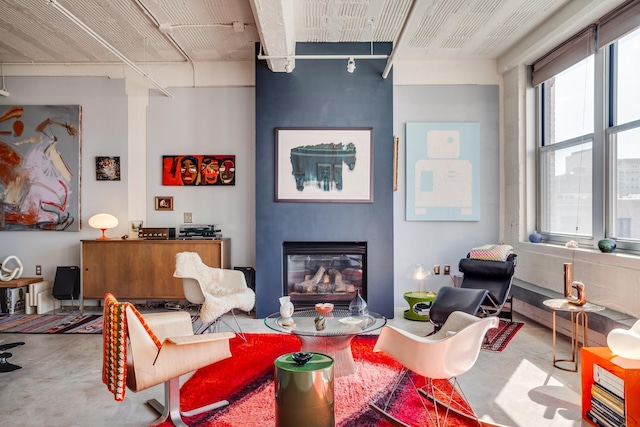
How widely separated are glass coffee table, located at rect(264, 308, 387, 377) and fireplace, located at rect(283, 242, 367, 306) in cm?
184

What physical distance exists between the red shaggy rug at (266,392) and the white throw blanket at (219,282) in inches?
19.8

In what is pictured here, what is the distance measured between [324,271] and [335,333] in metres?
2.34

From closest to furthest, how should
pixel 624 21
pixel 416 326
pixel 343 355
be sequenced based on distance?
pixel 343 355
pixel 624 21
pixel 416 326

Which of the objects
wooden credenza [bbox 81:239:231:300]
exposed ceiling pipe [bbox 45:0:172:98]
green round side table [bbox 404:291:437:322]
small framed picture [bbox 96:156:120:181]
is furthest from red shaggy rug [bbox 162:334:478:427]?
small framed picture [bbox 96:156:120:181]

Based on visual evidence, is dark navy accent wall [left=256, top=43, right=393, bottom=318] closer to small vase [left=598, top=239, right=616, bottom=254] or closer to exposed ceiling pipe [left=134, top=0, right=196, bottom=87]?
exposed ceiling pipe [left=134, top=0, right=196, bottom=87]

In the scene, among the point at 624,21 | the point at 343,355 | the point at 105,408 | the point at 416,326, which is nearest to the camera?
the point at 105,408

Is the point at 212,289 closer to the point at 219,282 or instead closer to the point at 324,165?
the point at 219,282

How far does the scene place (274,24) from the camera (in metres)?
4.13

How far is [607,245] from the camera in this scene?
401 cm

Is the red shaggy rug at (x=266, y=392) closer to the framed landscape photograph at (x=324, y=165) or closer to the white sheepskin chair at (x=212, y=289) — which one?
Result: the white sheepskin chair at (x=212, y=289)

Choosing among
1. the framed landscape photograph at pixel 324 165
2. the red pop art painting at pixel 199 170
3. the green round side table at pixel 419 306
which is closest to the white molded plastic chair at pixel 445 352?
the green round side table at pixel 419 306

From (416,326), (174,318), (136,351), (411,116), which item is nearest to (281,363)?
(136,351)

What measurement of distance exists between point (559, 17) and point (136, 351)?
201 inches

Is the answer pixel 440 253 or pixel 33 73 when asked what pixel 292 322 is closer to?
pixel 440 253
